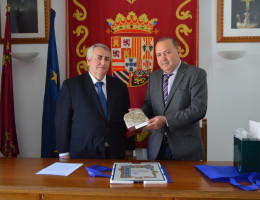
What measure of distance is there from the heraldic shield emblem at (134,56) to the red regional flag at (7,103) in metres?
1.23

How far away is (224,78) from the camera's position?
325cm

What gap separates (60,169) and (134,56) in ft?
5.96

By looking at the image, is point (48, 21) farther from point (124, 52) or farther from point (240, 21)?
point (240, 21)

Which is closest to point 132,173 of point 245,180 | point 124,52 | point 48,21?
point 245,180

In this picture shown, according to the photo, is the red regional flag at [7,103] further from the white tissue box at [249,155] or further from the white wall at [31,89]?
the white tissue box at [249,155]

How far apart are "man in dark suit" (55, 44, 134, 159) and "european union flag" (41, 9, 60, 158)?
25.3 inches

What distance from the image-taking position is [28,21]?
10.9ft

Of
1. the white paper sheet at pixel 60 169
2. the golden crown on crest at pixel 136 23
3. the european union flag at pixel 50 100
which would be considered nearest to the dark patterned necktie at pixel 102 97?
the white paper sheet at pixel 60 169

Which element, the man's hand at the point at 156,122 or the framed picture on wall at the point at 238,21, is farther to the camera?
the framed picture on wall at the point at 238,21

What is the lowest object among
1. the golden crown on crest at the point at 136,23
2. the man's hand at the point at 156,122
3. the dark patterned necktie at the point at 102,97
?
the man's hand at the point at 156,122

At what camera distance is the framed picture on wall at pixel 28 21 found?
10.8 ft

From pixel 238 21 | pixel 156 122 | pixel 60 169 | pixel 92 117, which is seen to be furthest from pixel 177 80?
pixel 238 21

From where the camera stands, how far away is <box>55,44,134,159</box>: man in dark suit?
7.50ft

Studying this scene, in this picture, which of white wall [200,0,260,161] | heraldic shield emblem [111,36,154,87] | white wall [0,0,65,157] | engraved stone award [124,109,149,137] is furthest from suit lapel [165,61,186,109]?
white wall [0,0,65,157]
